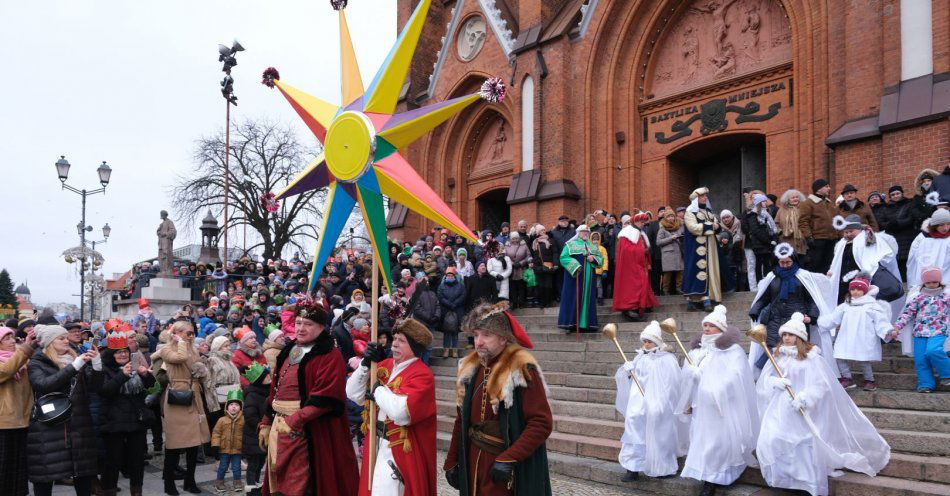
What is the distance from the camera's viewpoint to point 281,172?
36.3 metres

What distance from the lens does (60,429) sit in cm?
613

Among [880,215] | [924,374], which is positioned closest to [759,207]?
[880,215]

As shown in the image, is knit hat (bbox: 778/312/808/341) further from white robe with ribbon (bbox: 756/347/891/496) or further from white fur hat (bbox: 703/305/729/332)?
white fur hat (bbox: 703/305/729/332)

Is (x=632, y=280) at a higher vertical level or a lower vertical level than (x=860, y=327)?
higher

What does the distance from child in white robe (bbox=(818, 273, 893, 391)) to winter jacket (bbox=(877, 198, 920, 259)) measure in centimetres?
270

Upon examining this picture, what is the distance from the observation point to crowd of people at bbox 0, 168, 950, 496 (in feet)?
14.6

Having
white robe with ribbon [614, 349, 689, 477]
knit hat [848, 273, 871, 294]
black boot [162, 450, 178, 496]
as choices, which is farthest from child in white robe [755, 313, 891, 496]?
black boot [162, 450, 178, 496]

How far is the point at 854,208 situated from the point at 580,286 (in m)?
4.34

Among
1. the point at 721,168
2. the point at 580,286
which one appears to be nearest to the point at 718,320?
the point at 580,286

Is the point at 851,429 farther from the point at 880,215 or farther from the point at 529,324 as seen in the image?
the point at 529,324

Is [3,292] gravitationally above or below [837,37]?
below

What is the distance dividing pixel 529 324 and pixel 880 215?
6108 millimetres

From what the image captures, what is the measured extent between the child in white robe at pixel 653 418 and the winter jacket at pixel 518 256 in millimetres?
6339

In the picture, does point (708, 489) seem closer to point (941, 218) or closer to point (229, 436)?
point (941, 218)
